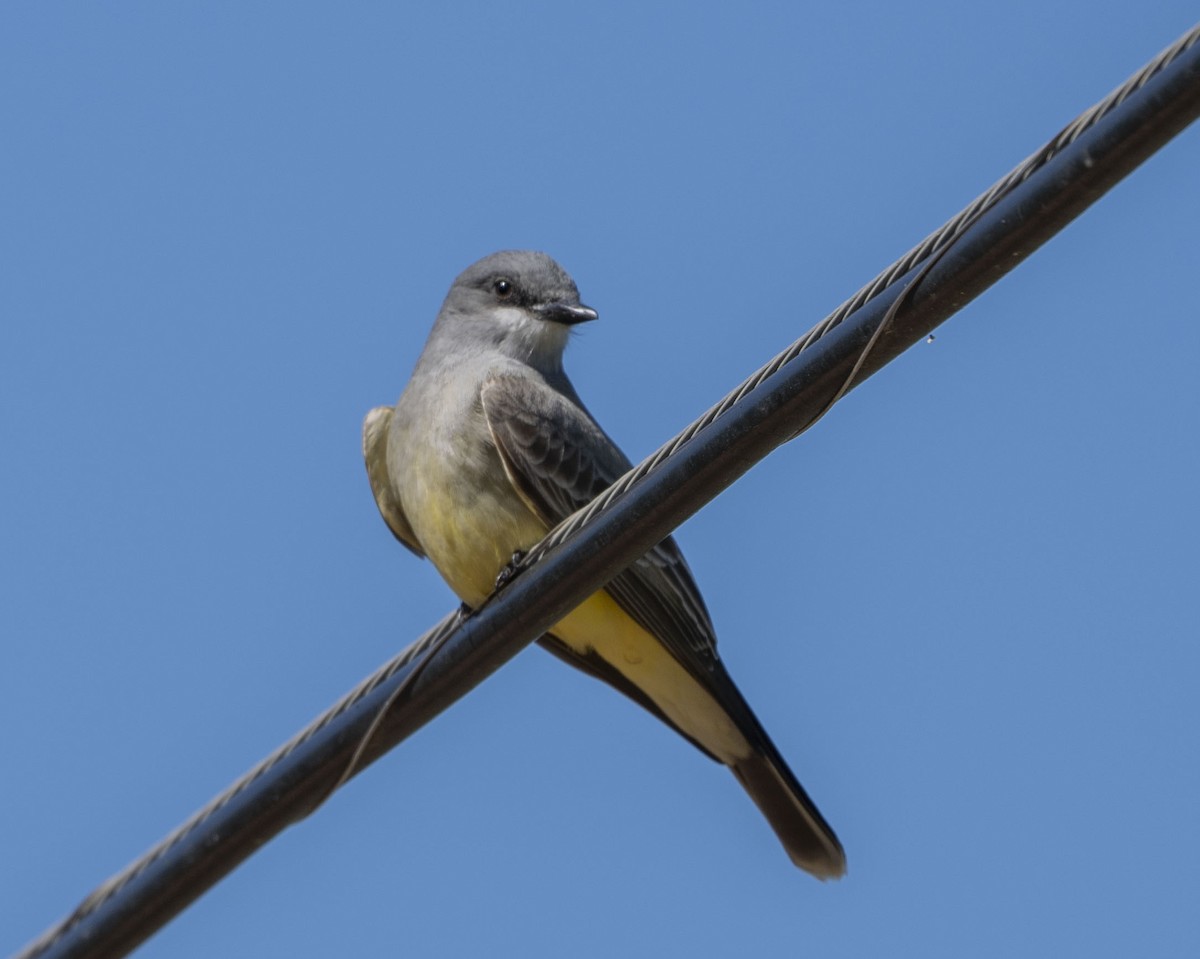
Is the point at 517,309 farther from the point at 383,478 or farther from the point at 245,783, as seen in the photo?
the point at 245,783

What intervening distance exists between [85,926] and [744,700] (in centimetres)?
250

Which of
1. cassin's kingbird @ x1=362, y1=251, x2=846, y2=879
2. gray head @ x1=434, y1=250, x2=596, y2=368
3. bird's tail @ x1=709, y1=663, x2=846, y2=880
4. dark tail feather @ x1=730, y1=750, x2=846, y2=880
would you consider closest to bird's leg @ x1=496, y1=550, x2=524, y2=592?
cassin's kingbird @ x1=362, y1=251, x2=846, y2=879

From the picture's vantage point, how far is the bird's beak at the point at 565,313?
23.1 feet

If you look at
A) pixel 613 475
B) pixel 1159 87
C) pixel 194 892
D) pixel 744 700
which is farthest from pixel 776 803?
pixel 1159 87

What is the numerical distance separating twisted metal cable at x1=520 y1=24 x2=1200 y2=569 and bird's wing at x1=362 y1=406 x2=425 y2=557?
2482 mm

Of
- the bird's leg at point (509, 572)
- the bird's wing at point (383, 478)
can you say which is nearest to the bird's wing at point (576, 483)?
the bird's leg at point (509, 572)

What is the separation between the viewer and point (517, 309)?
724 centimetres

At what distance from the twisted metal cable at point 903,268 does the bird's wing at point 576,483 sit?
1.41 m

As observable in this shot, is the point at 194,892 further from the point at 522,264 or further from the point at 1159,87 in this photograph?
the point at 522,264

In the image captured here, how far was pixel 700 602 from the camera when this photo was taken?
641cm

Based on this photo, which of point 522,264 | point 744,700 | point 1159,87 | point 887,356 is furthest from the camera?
point 522,264

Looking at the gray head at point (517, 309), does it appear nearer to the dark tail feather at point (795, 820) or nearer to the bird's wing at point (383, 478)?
the bird's wing at point (383, 478)

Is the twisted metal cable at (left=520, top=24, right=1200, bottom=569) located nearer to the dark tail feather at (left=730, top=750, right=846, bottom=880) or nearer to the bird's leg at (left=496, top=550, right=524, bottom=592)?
the bird's leg at (left=496, top=550, right=524, bottom=592)

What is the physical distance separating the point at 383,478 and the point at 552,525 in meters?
1.06
